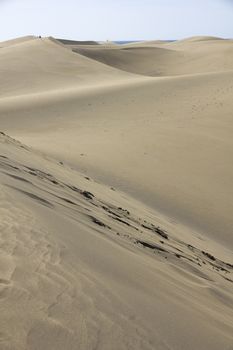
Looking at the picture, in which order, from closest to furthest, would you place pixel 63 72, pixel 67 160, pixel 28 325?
pixel 28 325 < pixel 67 160 < pixel 63 72

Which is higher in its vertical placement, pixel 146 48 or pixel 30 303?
pixel 146 48

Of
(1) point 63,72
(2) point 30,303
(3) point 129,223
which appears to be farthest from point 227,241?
(1) point 63,72

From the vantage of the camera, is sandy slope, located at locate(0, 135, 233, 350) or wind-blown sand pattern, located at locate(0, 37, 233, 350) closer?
sandy slope, located at locate(0, 135, 233, 350)

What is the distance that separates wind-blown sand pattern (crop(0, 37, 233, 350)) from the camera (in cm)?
Result: 269

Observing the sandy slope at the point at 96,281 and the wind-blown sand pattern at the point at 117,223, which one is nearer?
the sandy slope at the point at 96,281

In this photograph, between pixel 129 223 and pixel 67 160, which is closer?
pixel 129 223

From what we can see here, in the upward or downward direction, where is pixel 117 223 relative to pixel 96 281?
upward

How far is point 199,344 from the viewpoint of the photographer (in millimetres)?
2809

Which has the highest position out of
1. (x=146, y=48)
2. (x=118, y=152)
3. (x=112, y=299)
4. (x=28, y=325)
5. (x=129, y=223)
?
(x=146, y=48)

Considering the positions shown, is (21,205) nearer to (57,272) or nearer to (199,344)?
(57,272)

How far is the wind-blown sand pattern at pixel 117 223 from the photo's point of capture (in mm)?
2689

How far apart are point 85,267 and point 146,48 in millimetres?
46964

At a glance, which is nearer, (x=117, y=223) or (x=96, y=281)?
(x=96, y=281)

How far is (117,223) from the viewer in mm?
5359
